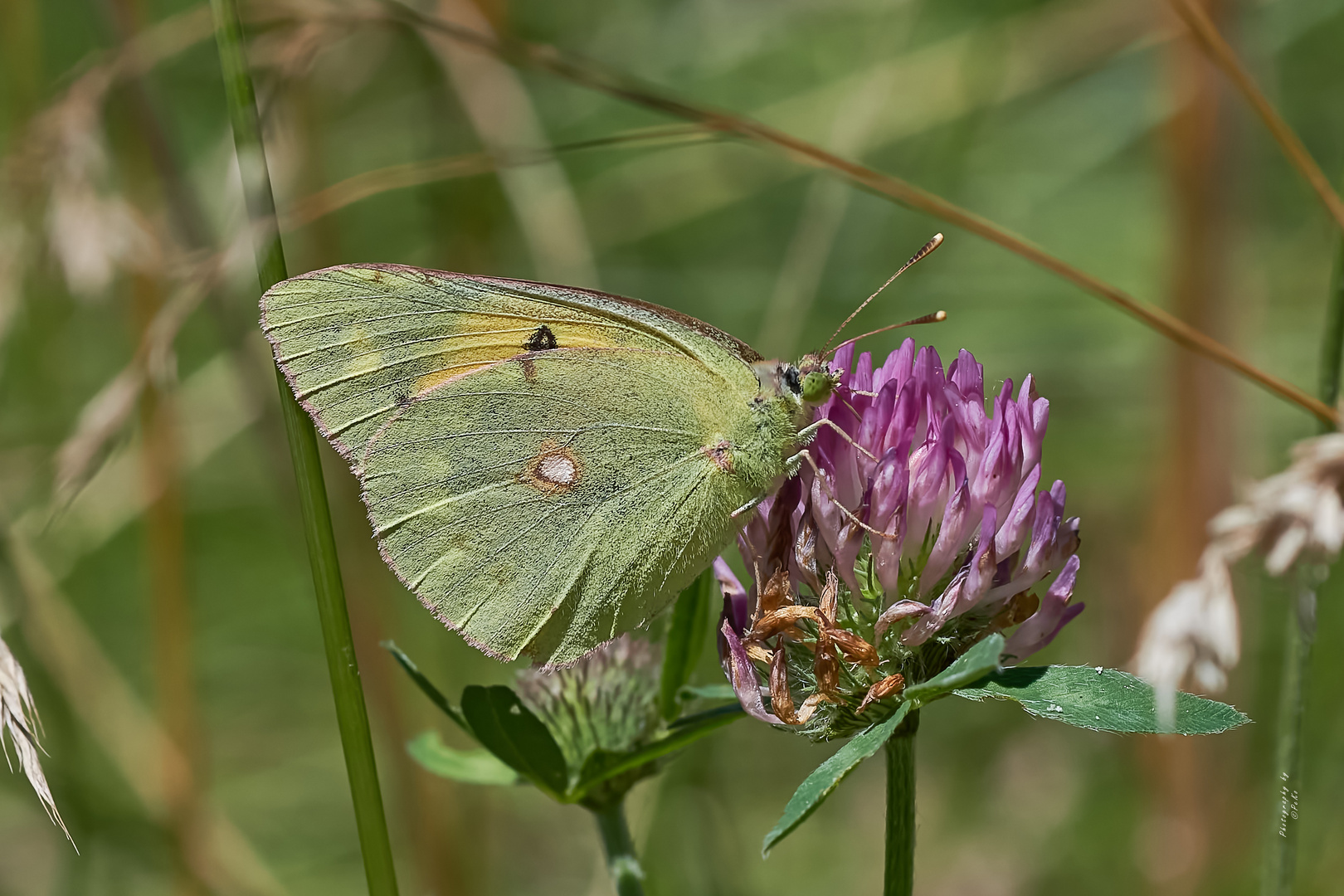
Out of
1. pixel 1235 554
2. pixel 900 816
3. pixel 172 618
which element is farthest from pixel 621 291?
pixel 1235 554

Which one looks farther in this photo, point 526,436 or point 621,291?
point 621,291

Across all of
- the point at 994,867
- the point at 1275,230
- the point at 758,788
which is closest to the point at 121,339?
the point at 758,788

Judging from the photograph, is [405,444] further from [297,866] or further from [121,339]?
[121,339]

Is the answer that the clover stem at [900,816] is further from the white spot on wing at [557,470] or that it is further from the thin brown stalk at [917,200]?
the white spot on wing at [557,470]

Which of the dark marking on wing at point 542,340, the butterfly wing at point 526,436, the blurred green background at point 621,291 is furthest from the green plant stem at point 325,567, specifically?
the dark marking on wing at point 542,340

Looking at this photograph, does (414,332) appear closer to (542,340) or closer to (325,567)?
(542,340)

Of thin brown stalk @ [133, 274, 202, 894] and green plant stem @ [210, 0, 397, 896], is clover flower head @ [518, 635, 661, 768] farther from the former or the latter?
thin brown stalk @ [133, 274, 202, 894]

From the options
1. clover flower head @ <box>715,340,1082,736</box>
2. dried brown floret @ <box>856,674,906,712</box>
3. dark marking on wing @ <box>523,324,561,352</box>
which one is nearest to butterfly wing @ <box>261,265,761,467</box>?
dark marking on wing @ <box>523,324,561,352</box>

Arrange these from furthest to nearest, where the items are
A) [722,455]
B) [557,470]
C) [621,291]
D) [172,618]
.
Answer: [621,291] → [172,618] → [557,470] → [722,455]
